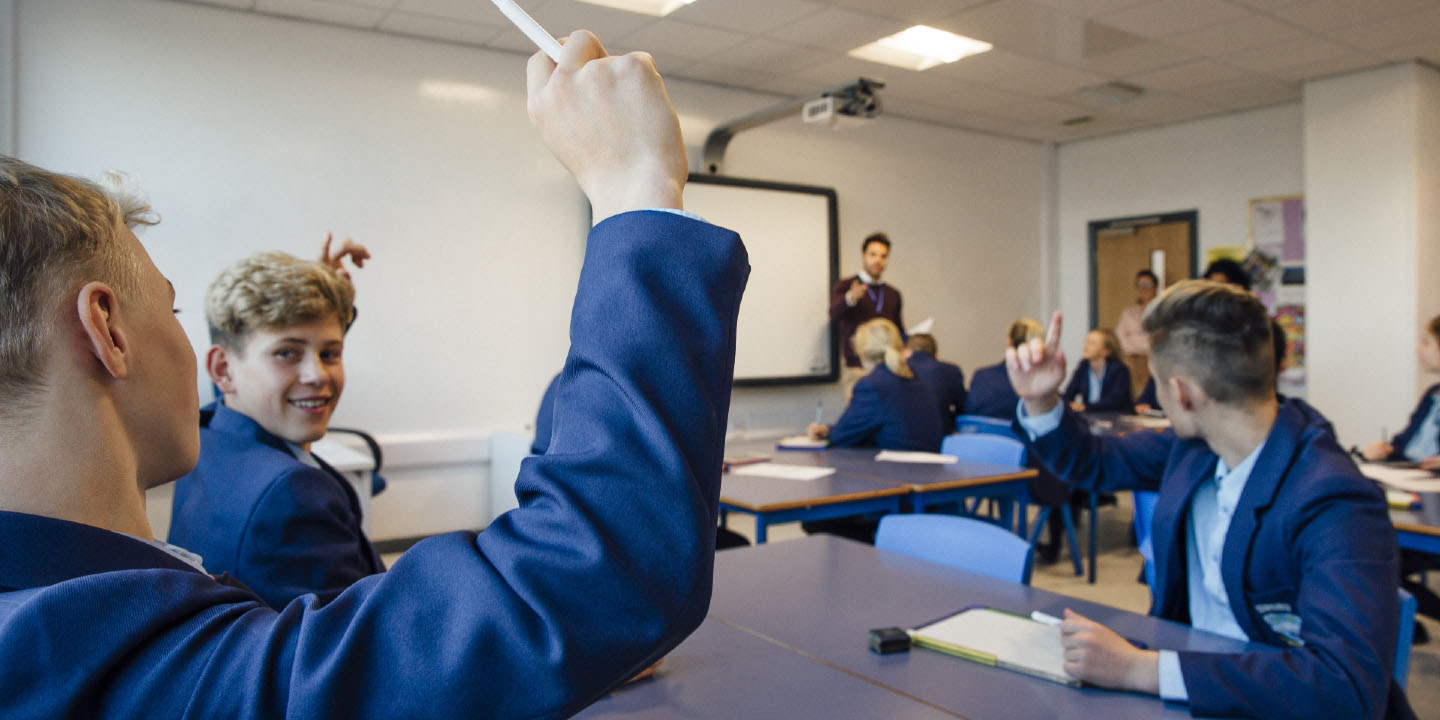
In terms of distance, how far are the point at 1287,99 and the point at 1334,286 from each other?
5.52 feet

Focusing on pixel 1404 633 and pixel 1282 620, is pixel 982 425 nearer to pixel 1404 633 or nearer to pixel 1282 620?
pixel 1404 633

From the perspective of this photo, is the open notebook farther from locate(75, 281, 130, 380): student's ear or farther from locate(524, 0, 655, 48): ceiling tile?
locate(524, 0, 655, 48): ceiling tile

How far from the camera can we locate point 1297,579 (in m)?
1.56

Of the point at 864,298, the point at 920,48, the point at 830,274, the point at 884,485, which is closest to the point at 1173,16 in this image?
the point at 920,48

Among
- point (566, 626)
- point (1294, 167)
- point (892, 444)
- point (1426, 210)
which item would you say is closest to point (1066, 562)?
point (892, 444)

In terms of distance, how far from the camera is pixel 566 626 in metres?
0.51

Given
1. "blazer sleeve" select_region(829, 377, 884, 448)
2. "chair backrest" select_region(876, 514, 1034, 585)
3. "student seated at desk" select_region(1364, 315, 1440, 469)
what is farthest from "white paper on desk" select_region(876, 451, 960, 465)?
"student seated at desk" select_region(1364, 315, 1440, 469)

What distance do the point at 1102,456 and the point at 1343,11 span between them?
14.2 feet

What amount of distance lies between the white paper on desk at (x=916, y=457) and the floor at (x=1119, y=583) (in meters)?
0.61

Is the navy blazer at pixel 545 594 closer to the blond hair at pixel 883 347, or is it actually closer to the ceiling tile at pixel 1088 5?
the blond hair at pixel 883 347

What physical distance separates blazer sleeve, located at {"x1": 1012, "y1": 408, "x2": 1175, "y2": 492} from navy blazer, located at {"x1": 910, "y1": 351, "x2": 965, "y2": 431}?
115 inches

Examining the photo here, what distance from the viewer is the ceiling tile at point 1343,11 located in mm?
4957

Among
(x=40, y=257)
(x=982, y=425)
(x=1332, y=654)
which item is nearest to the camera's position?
(x=40, y=257)

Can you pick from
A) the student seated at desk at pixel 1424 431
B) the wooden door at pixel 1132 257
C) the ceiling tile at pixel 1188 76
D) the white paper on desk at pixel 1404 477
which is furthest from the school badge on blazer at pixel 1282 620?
the wooden door at pixel 1132 257
